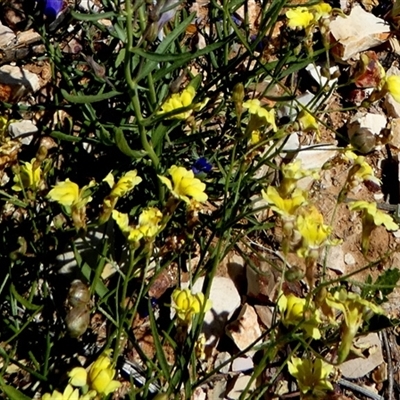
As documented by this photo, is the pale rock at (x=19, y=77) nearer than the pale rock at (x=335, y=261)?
No

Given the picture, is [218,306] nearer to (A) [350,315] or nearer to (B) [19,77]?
(A) [350,315]

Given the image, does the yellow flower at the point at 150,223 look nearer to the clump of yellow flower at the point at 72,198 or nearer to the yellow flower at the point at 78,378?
the clump of yellow flower at the point at 72,198

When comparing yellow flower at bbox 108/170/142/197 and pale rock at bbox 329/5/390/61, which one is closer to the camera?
yellow flower at bbox 108/170/142/197

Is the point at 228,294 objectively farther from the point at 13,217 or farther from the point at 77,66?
the point at 77,66

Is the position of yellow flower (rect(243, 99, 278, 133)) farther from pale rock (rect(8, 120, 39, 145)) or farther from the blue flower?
pale rock (rect(8, 120, 39, 145))

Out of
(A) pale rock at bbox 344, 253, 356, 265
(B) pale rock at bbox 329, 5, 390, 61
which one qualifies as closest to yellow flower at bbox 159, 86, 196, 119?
(A) pale rock at bbox 344, 253, 356, 265

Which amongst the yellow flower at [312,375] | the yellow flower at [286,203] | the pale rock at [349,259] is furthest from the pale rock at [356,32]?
the yellow flower at [312,375]

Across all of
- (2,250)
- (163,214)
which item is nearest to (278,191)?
(163,214)
